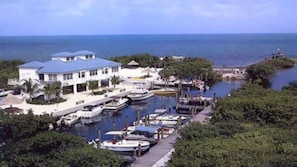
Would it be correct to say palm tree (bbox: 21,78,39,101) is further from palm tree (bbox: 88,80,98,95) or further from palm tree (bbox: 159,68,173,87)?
palm tree (bbox: 159,68,173,87)

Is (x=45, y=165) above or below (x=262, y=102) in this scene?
below

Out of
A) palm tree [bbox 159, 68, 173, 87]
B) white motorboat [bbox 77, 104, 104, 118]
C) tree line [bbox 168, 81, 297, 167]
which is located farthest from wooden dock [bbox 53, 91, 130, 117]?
tree line [bbox 168, 81, 297, 167]

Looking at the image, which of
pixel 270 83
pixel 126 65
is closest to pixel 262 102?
pixel 270 83

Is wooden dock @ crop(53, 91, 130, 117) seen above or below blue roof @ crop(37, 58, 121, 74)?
below

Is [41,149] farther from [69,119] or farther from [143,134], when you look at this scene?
[69,119]

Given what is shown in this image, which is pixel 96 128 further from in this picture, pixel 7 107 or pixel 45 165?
pixel 45 165

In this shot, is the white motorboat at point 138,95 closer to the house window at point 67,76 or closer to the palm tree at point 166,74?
the house window at point 67,76
